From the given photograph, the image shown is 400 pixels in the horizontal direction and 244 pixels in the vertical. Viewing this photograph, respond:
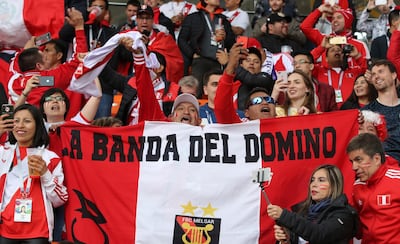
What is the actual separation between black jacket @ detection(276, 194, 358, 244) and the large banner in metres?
0.74

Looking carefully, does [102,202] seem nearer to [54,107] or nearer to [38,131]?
[38,131]

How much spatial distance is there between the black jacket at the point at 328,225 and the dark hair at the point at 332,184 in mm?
54

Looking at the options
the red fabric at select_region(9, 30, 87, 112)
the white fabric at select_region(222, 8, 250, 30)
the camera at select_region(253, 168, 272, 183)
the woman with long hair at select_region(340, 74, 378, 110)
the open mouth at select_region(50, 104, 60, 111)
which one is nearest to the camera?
the camera at select_region(253, 168, 272, 183)

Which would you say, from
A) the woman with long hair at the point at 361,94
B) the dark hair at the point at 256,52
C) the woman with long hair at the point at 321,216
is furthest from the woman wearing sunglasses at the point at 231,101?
the dark hair at the point at 256,52

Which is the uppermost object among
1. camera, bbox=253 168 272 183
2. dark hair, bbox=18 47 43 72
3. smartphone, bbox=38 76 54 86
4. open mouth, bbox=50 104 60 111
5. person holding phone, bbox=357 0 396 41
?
person holding phone, bbox=357 0 396 41

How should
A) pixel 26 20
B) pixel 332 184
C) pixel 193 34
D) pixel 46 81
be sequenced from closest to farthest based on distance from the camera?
pixel 332 184 < pixel 46 81 < pixel 26 20 < pixel 193 34

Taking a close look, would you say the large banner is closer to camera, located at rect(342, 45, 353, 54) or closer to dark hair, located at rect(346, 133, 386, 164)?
dark hair, located at rect(346, 133, 386, 164)

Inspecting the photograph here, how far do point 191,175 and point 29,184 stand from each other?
1342mm

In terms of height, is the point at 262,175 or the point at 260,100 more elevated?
the point at 260,100

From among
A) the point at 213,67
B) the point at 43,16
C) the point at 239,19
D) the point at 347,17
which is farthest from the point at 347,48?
the point at 43,16

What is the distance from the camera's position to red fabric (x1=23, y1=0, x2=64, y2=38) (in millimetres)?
11914

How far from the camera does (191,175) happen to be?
8164mm

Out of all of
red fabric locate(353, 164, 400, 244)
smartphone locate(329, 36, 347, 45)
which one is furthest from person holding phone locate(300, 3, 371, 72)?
red fabric locate(353, 164, 400, 244)

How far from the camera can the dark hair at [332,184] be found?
7.36 metres
